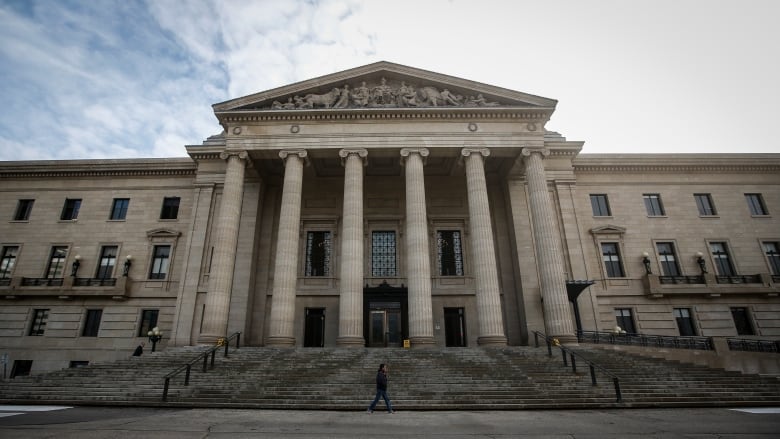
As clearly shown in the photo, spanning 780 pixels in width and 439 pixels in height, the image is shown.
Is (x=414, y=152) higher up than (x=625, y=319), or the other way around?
(x=414, y=152)

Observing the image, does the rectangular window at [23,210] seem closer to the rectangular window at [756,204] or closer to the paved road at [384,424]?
the paved road at [384,424]

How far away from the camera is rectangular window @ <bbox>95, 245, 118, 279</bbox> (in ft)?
90.1

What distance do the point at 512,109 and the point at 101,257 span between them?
28945 mm

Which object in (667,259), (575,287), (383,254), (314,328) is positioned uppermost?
(383,254)

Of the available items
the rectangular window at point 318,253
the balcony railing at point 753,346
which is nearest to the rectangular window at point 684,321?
the balcony railing at point 753,346

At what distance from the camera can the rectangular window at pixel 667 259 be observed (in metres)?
26.9

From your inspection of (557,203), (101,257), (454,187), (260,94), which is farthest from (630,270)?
(101,257)

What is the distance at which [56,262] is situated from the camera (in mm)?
28172

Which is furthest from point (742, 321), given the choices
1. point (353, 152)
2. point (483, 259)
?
point (353, 152)

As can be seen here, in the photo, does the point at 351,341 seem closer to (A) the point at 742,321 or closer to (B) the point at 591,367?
(B) the point at 591,367

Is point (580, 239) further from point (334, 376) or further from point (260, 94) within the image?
point (260, 94)

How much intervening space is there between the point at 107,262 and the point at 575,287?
30147 millimetres

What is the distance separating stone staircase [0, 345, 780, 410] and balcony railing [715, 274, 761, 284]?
43.3 feet

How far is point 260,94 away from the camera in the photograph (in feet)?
82.0
